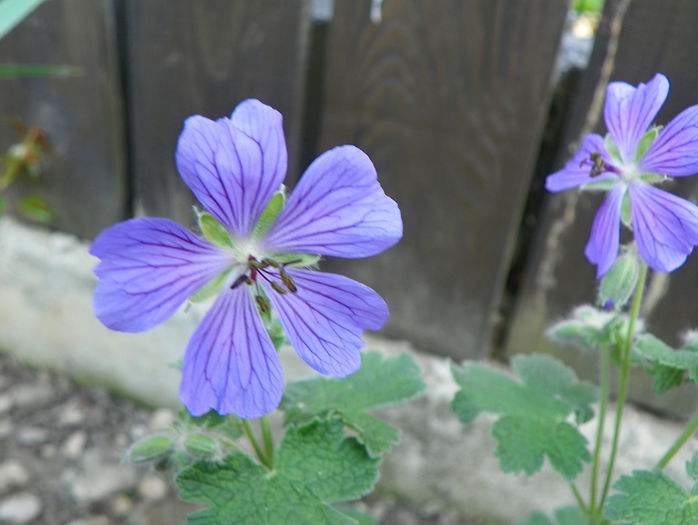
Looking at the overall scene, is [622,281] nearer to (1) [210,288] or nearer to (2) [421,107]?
(1) [210,288]

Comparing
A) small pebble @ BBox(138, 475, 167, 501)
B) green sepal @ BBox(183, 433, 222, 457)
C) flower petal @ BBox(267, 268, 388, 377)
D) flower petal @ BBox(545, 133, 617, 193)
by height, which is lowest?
small pebble @ BBox(138, 475, 167, 501)

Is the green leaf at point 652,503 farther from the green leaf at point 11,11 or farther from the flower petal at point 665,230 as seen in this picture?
the green leaf at point 11,11

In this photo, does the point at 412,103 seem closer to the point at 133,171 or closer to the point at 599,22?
the point at 599,22

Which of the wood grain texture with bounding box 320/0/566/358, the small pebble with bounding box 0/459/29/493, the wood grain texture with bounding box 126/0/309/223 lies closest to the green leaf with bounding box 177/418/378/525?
the wood grain texture with bounding box 320/0/566/358

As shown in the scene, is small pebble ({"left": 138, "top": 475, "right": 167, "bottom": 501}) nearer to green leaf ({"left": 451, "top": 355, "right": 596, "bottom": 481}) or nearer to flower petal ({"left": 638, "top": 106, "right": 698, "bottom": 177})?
green leaf ({"left": 451, "top": 355, "right": 596, "bottom": 481})

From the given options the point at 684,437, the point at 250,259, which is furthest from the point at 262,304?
the point at 684,437

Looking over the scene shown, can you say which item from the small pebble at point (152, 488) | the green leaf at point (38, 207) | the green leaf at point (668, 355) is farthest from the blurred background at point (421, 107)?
the small pebble at point (152, 488)
